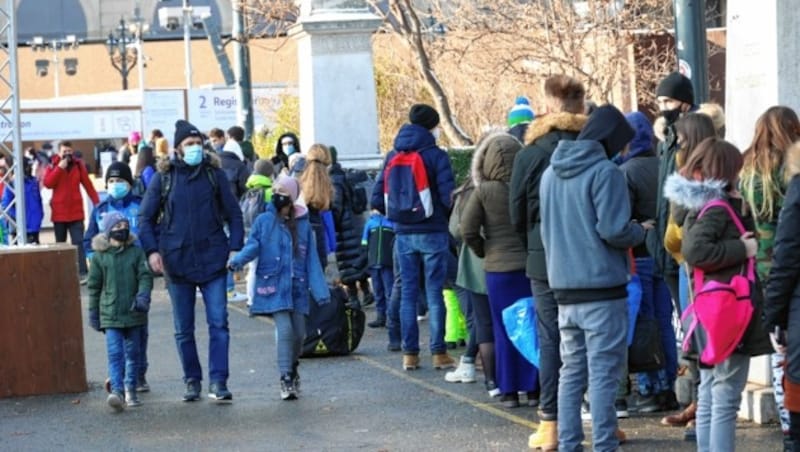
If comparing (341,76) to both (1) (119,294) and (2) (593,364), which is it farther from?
(2) (593,364)

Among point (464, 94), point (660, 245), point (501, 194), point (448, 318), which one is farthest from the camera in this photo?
point (464, 94)

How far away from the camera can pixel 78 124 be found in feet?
150

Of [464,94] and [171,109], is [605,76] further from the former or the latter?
[171,109]

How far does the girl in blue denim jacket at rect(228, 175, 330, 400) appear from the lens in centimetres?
1139

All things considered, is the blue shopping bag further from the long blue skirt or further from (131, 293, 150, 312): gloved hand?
(131, 293, 150, 312): gloved hand

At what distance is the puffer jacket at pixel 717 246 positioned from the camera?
777cm

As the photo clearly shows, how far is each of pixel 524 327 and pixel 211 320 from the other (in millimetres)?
2546

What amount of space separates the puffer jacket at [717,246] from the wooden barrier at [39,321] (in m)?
5.76

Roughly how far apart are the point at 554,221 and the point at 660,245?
1.19m

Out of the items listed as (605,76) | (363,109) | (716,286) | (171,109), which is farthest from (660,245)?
(171,109)

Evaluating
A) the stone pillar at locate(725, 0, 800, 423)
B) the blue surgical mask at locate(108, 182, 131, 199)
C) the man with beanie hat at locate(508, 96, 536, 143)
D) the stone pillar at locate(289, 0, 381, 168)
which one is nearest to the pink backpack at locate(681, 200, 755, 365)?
the stone pillar at locate(725, 0, 800, 423)

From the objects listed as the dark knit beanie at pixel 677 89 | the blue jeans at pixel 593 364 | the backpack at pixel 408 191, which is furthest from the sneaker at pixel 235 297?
the blue jeans at pixel 593 364

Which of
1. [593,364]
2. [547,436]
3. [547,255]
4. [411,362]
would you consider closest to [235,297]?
[411,362]

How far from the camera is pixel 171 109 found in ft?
128
